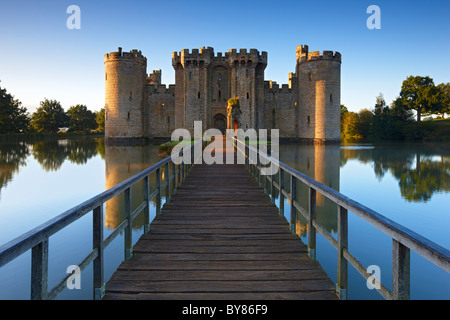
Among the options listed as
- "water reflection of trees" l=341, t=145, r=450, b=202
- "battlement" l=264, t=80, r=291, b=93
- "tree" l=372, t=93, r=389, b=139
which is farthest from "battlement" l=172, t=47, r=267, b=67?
"tree" l=372, t=93, r=389, b=139

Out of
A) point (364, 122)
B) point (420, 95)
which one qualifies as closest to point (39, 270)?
point (420, 95)

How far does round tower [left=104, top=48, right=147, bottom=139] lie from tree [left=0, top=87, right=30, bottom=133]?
17.3m

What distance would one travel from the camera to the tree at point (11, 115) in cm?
4406

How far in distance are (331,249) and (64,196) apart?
9.92m

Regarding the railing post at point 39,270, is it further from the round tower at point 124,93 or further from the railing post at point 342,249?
the round tower at point 124,93

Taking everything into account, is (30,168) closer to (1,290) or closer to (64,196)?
(64,196)

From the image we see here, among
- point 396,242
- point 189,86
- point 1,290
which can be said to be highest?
point 189,86

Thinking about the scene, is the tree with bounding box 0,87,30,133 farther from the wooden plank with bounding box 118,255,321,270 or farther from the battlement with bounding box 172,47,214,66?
the wooden plank with bounding box 118,255,321,270

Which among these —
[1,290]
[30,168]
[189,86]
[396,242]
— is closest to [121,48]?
[189,86]

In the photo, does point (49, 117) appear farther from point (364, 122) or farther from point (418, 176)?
point (418, 176)

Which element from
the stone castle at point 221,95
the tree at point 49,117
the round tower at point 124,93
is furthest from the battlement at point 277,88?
the tree at point 49,117

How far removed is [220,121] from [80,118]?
5574 centimetres

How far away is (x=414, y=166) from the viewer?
19812mm

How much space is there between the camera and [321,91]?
36031 mm
